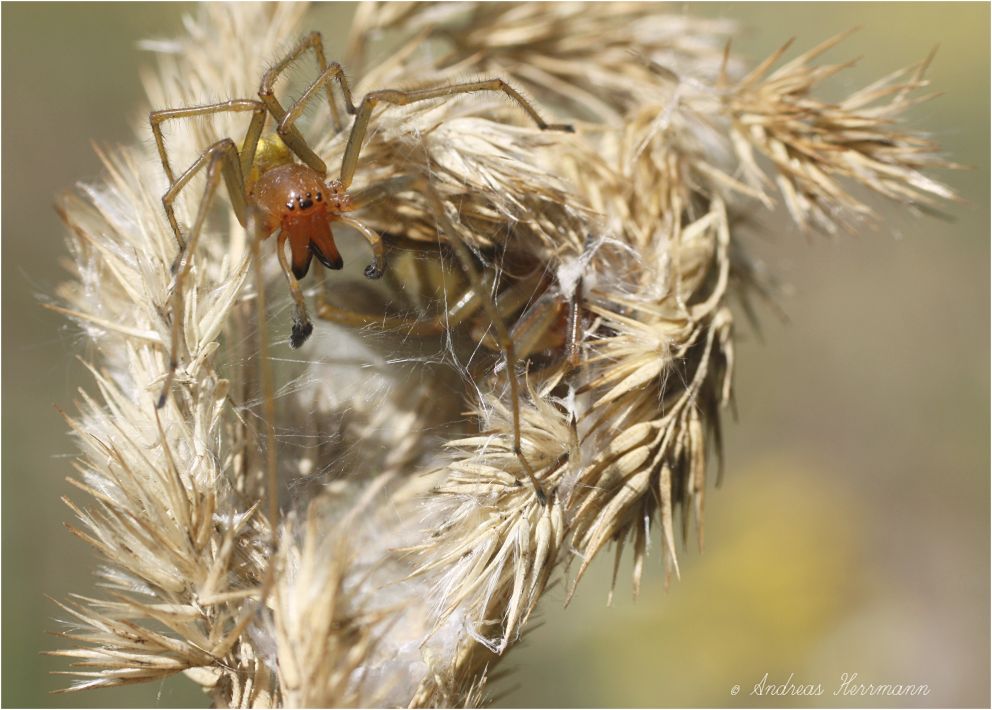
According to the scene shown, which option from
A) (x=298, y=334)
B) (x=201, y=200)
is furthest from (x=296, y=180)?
(x=298, y=334)

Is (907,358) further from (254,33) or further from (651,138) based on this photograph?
(254,33)

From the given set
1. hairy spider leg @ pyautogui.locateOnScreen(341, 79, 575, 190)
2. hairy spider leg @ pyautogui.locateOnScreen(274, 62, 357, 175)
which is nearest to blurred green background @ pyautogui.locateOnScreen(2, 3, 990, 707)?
hairy spider leg @ pyautogui.locateOnScreen(274, 62, 357, 175)

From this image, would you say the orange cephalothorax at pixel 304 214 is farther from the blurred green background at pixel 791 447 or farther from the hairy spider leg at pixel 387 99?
the blurred green background at pixel 791 447

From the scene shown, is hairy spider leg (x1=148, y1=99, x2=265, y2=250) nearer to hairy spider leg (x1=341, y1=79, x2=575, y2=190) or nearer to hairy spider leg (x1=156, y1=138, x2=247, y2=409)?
hairy spider leg (x1=156, y1=138, x2=247, y2=409)

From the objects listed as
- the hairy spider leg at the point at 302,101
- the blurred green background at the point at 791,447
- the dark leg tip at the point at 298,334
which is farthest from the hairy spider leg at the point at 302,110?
the blurred green background at the point at 791,447

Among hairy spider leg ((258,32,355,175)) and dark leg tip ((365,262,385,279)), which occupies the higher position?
hairy spider leg ((258,32,355,175))

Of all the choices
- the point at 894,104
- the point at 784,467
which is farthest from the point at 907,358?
the point at 894,104

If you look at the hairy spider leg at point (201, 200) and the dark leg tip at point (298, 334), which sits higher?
the hairy spider leg at point (201, 200)
